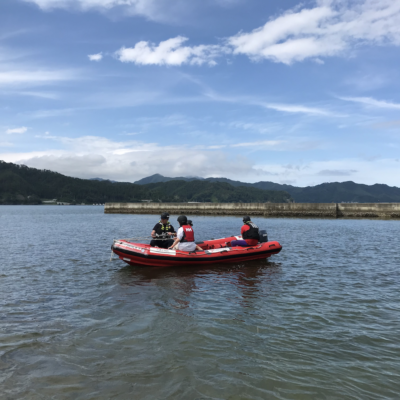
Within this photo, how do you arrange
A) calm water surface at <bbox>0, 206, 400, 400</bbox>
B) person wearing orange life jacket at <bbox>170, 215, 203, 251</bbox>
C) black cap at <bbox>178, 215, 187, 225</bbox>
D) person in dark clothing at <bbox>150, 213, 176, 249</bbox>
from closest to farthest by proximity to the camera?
calm water surface at <bbox>0, 206, 400, 400</bbox>
black cap at <bbox>178, 215, 187, 225</bbox>
person wearing orange life jacket at <bbox>170, 215, 203, 251</bbox>
person in dark clothing at <bbox>150, 213, 176, 249</bbox>

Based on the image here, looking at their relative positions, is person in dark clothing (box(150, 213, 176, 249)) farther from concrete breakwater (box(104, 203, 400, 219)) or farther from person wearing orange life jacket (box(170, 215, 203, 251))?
concrete breakwater (box(104, 203, 400, 219))

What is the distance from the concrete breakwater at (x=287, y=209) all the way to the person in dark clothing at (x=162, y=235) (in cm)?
4565

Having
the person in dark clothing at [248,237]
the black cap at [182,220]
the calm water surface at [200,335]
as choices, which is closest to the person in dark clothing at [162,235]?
the black cap at [182,220]

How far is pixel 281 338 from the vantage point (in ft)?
20.9

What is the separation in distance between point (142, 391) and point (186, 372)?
33.3 inches

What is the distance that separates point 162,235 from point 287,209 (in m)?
46.9

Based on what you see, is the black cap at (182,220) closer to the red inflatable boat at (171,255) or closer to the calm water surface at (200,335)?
the red inflatable boat at (171,255)

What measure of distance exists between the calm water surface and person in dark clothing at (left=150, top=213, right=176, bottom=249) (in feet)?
6.33

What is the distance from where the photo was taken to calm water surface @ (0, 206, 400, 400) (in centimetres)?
473

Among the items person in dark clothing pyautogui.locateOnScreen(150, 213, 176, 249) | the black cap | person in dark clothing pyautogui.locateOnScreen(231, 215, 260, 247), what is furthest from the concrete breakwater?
the black cap

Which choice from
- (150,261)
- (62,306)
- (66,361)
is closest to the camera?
(66,361)

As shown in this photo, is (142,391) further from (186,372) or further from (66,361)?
(66,361)

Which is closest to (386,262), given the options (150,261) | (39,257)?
(150,261)

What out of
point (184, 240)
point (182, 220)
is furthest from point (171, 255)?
point (182, 220)
